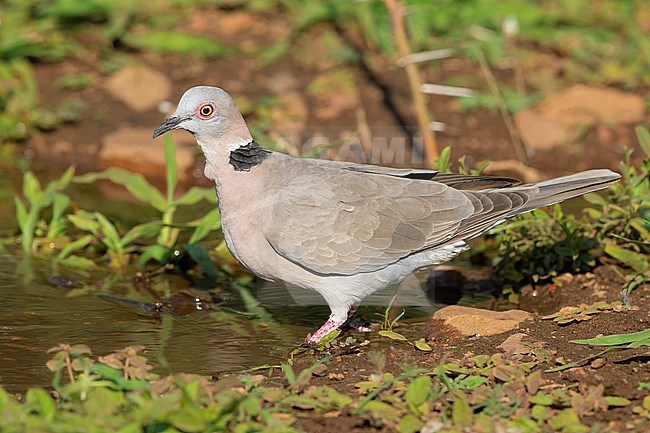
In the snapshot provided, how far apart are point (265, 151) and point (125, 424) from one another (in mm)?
1992

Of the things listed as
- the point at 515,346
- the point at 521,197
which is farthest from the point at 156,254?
the point at 515,346

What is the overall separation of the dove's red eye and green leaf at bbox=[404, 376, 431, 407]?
6.05 feet

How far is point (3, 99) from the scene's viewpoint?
841 cm

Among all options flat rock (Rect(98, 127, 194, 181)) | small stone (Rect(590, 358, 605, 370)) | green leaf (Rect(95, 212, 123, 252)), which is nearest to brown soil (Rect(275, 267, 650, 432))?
small stone (Rect(590, 358, 605, 370))

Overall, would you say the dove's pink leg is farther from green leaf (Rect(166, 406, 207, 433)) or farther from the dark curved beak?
green leaf (Rect(166, 406, 207, 433))

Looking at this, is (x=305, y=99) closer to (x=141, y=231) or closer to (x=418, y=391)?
(x=141, y=231)

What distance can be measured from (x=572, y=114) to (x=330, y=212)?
13.6 ft

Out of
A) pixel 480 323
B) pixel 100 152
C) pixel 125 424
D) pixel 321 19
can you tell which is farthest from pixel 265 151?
pixel 321 19

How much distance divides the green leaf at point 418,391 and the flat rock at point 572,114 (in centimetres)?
477

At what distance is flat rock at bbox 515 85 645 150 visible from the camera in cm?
823

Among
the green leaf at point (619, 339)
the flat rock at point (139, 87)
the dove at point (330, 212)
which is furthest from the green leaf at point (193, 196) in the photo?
the flat rock at point (139, 87)

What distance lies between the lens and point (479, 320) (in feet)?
16.0

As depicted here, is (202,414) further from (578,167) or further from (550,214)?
(578,167)

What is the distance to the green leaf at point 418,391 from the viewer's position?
370 centimetres
